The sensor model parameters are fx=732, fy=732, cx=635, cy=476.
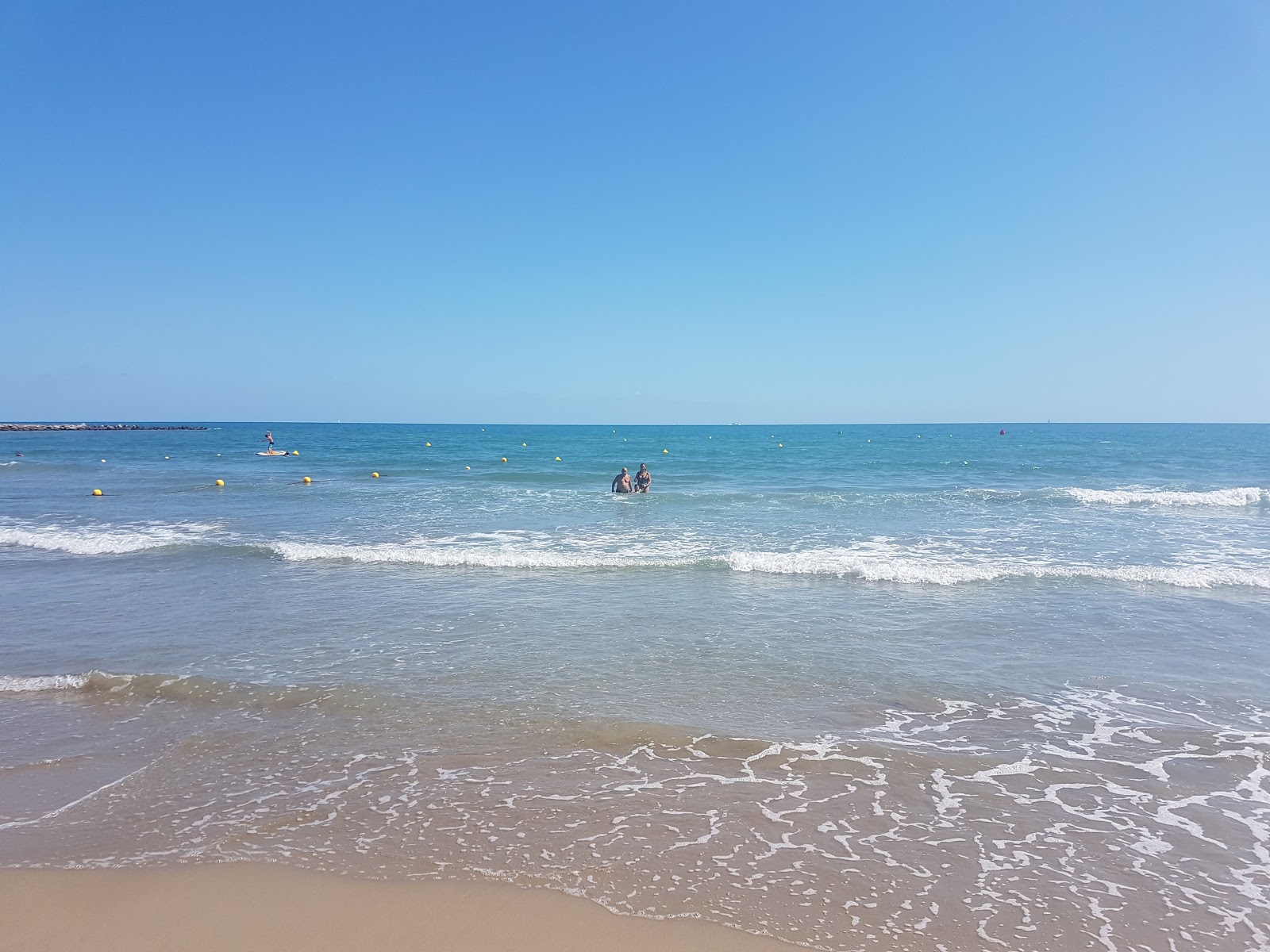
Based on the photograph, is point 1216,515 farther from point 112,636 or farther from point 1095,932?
point 112,636

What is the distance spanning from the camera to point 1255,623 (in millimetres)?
11523

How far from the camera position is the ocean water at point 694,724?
16.5 ft

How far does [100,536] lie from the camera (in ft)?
66.4

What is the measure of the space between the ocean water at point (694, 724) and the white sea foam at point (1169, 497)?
9.81 m

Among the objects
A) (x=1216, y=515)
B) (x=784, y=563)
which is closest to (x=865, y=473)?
(x=1216, y=515)

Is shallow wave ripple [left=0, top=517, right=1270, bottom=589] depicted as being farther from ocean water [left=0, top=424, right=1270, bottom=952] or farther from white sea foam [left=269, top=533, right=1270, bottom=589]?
ocean water [left=0, top=424, right=1270, bottom=952]

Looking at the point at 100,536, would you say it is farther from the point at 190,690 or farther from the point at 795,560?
the point at 795,560

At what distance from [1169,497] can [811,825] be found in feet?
103

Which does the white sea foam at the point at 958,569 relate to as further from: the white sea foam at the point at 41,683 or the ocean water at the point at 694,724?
the white sea foam at the point at 41,683

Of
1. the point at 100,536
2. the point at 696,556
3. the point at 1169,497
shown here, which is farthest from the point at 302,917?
the point at 1169,497

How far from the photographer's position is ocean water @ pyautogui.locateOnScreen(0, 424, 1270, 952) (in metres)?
5.04

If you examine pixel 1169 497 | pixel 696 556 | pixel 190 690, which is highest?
pixel 1169 497

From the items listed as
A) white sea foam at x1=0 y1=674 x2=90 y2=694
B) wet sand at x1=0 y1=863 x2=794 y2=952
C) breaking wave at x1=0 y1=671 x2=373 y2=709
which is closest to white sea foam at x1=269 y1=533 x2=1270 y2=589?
breaking wave at x1=0 y1=671 x2=373 y2=709

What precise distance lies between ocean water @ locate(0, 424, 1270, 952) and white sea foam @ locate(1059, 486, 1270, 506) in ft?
32.2
